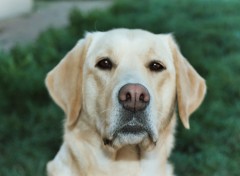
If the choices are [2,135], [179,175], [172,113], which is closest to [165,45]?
[172,113]

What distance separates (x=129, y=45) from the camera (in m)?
4.47

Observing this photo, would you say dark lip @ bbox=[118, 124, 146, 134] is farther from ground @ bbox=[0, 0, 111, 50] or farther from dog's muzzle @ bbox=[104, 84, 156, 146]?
ground @ bbox=[0, 0, 111, 50]

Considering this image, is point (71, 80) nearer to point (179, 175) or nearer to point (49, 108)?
point (179, 175)

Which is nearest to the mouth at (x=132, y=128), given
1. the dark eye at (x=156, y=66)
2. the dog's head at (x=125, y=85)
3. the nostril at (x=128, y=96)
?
the dog's head at (x=125, y=85)

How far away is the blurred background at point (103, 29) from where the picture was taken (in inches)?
274

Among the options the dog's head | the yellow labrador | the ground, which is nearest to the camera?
the dog's head

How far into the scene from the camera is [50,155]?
6.83m

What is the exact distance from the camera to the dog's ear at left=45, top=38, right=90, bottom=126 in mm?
4562

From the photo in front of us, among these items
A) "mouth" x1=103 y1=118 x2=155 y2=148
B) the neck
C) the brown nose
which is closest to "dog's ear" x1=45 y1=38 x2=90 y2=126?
the neck

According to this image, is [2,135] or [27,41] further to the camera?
[27,41]

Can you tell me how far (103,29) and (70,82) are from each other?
5.47 meters

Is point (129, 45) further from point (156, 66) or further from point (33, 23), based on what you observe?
point (33, 23)

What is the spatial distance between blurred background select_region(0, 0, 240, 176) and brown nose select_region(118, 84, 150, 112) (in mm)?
2421

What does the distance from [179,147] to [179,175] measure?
23.4 inches
